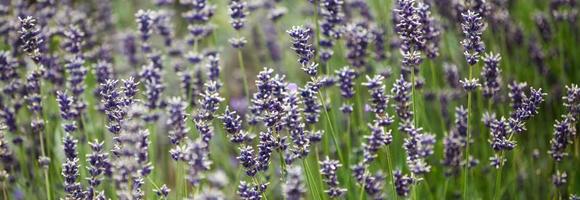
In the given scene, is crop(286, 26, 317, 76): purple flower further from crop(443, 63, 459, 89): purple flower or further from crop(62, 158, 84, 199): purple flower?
crop(443, 63, 459, 89): purple flower

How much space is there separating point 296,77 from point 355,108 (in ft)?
4.78

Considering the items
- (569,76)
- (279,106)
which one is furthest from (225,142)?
(569,76)

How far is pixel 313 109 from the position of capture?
2787 mm

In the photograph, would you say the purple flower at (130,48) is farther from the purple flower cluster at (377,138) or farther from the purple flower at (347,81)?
the purple flower cluster at (377,138)

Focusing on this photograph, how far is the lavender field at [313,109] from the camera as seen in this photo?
8.24 ft

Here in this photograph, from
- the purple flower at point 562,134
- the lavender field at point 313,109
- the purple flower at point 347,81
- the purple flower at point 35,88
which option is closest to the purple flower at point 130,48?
the lavender field at point 313,109

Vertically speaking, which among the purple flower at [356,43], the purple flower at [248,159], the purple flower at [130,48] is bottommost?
the purple flower at [248,159]

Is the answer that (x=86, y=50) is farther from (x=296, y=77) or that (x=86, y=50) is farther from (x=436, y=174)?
(x=436, y=174)

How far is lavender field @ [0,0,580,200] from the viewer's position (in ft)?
8.24

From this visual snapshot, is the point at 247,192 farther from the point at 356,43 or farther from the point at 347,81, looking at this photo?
the point at 356,43

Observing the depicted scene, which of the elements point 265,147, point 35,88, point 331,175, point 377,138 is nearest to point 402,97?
point 377,138

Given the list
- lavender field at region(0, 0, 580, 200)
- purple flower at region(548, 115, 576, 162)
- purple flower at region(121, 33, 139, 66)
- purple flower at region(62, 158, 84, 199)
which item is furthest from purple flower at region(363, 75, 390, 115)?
purple flower at region(121, 33, 139, 66)

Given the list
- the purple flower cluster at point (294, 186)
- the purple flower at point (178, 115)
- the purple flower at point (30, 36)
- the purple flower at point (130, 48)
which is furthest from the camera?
the purple flower at point (130, 48)

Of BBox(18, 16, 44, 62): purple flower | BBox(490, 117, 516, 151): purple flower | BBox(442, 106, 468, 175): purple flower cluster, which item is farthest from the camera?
BBox(442, 106, 468, 175): purple flower cluster
